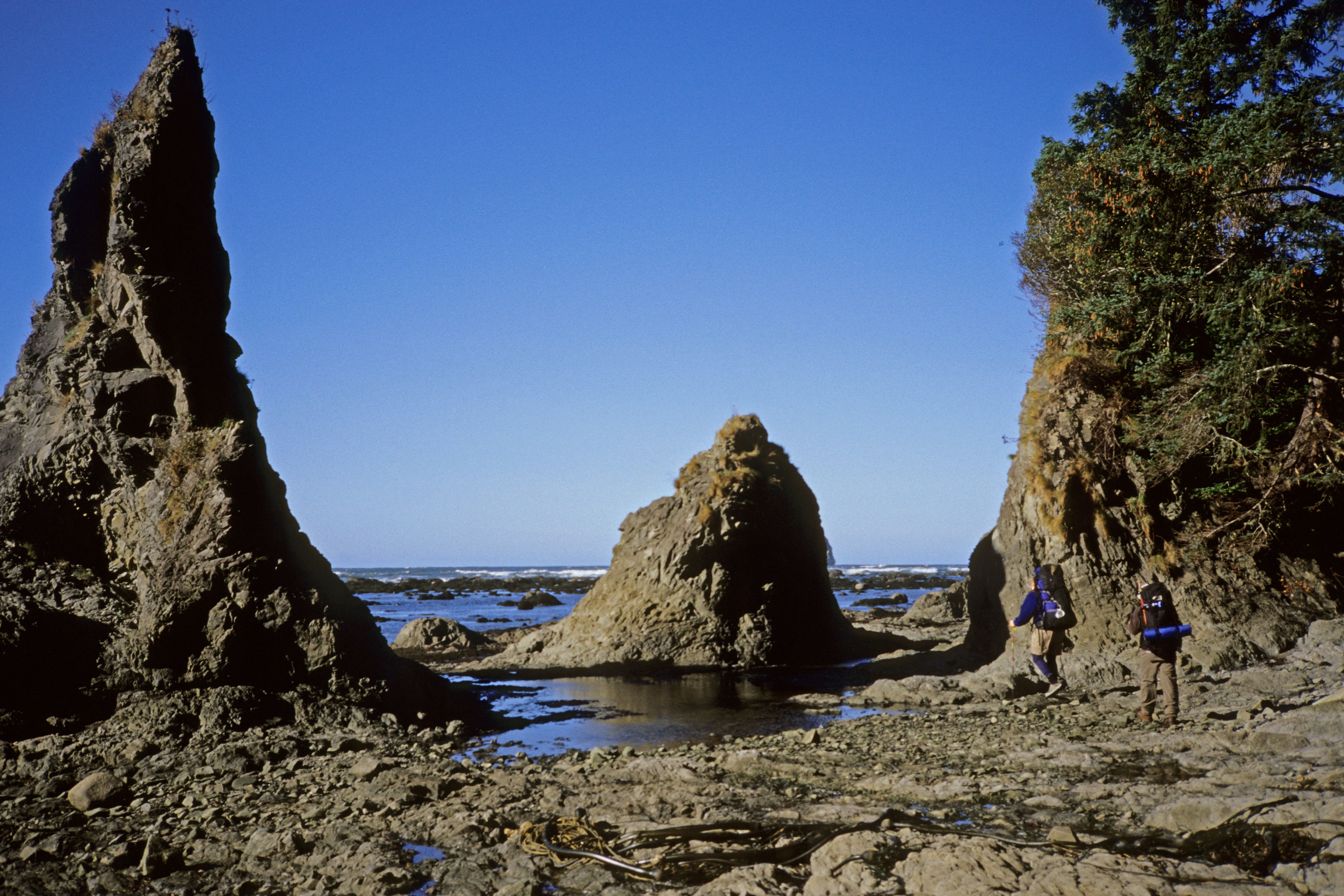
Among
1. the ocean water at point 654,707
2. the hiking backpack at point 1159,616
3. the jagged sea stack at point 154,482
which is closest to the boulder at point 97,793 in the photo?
the jagged sea stack at point 154,482

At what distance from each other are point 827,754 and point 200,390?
1166 centimetres

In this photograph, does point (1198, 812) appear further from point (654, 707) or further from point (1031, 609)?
point (654, 707)

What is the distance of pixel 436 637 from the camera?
29.6m

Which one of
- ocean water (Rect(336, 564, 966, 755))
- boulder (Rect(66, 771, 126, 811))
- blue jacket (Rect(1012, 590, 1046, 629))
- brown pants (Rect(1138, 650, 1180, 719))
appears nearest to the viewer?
boulder (Rect(66, 771, 126, 811))

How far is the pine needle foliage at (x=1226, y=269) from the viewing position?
14.1 metres

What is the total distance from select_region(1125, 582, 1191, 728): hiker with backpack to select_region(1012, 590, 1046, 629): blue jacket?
3214mm

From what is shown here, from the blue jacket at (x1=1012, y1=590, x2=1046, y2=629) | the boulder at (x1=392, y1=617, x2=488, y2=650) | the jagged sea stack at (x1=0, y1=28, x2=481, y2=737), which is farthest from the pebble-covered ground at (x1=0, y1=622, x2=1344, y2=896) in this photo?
the boulder at (x1=392, y1=617, x2=488, y2=650)

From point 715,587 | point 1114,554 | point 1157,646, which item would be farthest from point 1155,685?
point 715,587

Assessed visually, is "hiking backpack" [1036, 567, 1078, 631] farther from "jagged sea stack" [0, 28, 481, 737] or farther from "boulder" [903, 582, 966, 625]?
"boulder" [903, 582, 966, 625]

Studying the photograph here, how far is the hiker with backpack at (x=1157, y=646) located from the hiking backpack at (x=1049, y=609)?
10.1ft

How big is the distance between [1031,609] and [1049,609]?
0.30 metres

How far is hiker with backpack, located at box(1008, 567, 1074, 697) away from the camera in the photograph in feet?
48.3

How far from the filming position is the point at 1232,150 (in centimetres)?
1449

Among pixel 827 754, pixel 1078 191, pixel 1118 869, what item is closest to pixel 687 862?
pixel 1118 869
